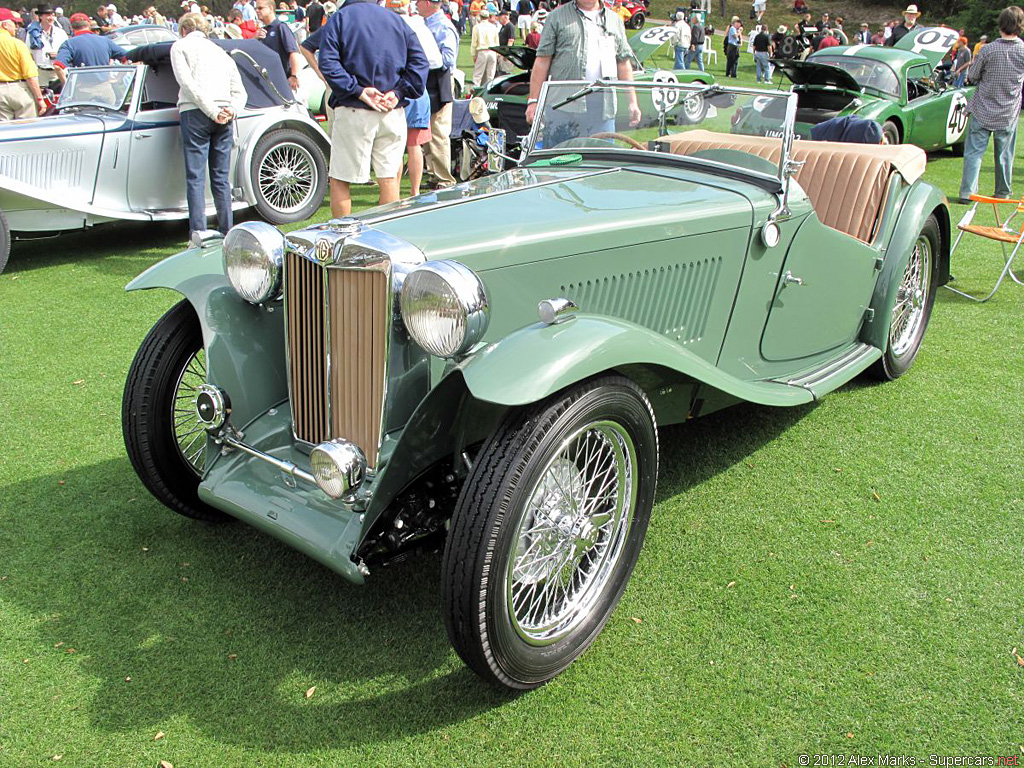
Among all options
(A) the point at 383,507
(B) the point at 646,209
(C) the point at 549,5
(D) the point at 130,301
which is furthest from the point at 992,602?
(C) the point at 549,5

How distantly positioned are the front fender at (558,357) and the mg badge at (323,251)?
1.88 feet

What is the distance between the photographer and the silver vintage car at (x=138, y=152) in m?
6.22

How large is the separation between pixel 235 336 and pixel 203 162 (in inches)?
167

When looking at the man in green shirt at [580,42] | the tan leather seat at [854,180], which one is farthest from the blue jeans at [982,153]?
the tan leather seat at [854,180]

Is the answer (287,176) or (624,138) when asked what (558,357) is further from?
(287,176)

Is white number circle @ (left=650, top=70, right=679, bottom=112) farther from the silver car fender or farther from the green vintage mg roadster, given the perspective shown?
the silver car fender

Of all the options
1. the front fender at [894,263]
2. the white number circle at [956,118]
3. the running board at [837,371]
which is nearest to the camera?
the running board at [837,371]

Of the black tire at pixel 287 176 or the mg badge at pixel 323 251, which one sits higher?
the mg badge at pixel 323 251

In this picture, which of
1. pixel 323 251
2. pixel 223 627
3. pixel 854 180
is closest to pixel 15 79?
pixel 323 251

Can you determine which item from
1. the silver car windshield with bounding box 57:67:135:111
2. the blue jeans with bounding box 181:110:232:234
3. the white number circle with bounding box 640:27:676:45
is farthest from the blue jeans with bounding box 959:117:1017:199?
the silver car windshield with bounding box 57:67:135:111

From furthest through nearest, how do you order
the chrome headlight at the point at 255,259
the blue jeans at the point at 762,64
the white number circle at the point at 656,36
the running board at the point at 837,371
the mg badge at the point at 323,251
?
the blue jeans at the point at 762,64 → the white number circle at the point at 656,36 → the running board at the point at 837,371 → the chrome headlight at the point at 255,259 → the mg badge at the point at 323,251

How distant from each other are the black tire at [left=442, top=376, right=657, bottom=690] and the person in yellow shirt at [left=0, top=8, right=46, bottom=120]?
322 inches

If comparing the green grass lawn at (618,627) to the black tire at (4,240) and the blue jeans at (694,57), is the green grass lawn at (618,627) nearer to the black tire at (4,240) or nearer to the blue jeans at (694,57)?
the black tire at (4,240)

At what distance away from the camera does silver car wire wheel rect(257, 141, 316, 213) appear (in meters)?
7.32
